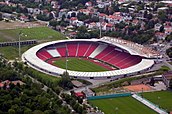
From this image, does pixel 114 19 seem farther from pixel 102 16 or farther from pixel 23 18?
pixel 23 18

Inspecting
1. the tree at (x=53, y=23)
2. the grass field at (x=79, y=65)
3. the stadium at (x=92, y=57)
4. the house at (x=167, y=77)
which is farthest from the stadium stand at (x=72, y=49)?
the house at (x=167, y=77)

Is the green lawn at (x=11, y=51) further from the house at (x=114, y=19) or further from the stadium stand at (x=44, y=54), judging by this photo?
the house at (x=114, y=19)

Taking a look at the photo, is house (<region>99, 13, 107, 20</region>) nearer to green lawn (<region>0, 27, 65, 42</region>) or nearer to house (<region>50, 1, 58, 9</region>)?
green lawn (<region>0, 27, 65, 42</region>)

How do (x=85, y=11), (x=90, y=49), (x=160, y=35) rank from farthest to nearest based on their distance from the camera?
1. (x=85, y=11)
2. (x=160, y=35)
3. (x=90, y=49)

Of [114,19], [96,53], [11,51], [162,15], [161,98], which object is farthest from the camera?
[114,19]

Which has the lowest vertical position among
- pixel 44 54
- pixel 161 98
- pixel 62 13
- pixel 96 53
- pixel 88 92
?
pixel 62 13

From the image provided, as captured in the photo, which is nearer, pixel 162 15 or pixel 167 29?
pixel 167 29

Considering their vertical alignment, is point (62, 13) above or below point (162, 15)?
below

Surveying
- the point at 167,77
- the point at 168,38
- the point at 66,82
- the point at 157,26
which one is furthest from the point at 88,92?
the point at 157,26
